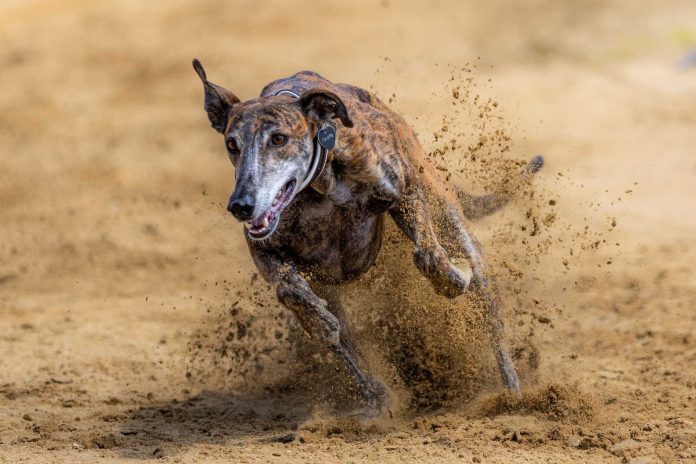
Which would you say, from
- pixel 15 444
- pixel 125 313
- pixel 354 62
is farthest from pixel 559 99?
pixel 15 444

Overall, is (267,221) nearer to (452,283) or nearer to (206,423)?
(452,283)

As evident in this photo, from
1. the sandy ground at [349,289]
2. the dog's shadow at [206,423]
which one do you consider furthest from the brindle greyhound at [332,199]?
the dog's shadow at [206,423]

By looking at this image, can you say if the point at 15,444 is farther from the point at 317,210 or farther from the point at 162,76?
the point at 162,76

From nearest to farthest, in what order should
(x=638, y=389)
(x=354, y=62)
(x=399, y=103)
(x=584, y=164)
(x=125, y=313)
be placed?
(x=638, y=389) → (x=125, y=313) → (x=584, y=164) → (x=399, y=103) → (x=354, y=62)

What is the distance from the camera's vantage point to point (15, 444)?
5148 millimetres

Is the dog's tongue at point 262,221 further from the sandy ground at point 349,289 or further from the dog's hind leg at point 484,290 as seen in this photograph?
the dog's hind leg at point 484,290

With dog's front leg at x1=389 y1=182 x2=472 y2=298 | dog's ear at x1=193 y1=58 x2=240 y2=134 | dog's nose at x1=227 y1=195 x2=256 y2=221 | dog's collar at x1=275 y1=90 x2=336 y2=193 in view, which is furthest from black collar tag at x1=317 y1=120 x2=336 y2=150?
dog's front leg at x1=389 y1=182 x2=472 y2=298

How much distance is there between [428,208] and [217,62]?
6.29 m

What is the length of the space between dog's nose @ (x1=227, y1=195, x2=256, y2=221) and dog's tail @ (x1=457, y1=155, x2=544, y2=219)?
2.09 metres

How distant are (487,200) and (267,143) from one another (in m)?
2.14

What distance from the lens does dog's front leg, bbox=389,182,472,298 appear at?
16.5 ft

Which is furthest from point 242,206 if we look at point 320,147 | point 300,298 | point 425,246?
point 425,246

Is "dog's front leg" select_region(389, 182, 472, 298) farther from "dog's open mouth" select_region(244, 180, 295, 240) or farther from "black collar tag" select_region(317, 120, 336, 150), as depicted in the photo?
"dog's open mouth" select_region(244, 180, 295, 240)

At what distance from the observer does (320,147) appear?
4.66 metres
